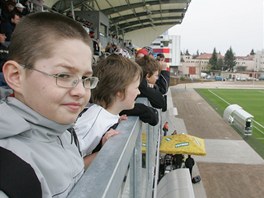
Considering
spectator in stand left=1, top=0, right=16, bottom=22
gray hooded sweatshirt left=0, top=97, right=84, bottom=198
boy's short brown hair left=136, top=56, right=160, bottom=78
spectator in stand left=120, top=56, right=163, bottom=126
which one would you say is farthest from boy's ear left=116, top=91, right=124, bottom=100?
spectator in stand left=1, top=0, right=16, bottom=22

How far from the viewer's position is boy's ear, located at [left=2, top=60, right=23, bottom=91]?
3.69 ft

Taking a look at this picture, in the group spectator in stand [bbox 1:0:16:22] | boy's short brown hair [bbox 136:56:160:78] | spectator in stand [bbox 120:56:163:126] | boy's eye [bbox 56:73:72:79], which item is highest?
spectator in stand [bbox 1:0:16:22]

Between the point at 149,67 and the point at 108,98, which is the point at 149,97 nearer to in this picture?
the point at 149,67

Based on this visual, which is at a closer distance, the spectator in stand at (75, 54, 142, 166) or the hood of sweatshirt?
the hood of sweatshirt

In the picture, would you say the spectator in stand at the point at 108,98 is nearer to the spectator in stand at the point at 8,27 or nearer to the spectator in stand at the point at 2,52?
the spectator in stand at the point at 2,52

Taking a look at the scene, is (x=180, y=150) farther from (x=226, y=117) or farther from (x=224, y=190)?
(x=226, y=117)

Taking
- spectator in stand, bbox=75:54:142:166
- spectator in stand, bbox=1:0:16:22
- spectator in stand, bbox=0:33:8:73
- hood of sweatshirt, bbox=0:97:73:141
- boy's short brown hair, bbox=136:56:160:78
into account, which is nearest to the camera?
hood of sweatshirt, bbox=0:97:73:141

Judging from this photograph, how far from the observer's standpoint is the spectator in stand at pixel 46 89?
110cm

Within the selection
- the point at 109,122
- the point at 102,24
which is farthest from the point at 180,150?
the point at 102,24

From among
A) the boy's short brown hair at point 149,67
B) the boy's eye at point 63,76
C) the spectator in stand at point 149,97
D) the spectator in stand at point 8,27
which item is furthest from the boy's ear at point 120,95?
the spectator in stand at point 8,27

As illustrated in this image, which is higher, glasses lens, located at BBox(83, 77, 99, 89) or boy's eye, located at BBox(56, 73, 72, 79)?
boy's eye, located at BBox(56, 73, 72, 79)

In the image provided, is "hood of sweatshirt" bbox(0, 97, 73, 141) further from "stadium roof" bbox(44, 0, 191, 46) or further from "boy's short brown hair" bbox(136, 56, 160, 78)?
"stadium roof" bbox(44, 0, 191, 46)

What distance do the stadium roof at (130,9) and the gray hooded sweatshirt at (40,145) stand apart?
61.6ft

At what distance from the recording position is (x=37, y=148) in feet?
3.61
